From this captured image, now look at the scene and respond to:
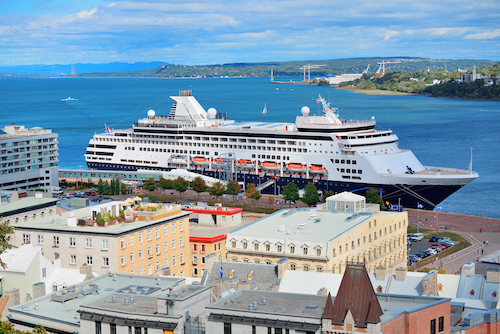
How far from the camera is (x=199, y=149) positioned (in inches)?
4166

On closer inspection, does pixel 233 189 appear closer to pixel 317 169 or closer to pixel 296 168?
pixel 296 168

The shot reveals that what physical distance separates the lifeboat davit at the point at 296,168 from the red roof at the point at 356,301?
71595mm

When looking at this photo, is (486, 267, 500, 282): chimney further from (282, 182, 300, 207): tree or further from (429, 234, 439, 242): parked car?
(282, 182, 300, 207): tree

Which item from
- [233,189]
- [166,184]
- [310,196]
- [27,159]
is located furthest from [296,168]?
[27,159]

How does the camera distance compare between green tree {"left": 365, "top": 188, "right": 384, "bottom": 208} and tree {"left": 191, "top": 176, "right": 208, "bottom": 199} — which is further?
tree {"left": 191, "top": 176, "right": 208, "bottom": 199}

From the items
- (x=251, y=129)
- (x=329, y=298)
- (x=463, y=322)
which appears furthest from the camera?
(x=251, y=129)

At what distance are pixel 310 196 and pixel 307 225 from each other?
114 ft

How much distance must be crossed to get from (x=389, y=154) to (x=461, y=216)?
1317 cm

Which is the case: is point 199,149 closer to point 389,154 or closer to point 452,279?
point 389,154

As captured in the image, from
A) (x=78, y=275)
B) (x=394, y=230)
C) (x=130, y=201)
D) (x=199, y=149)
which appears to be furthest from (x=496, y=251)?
(x=199, y=149)

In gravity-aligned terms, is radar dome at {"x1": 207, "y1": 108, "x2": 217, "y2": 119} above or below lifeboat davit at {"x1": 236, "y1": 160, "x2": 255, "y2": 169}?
above

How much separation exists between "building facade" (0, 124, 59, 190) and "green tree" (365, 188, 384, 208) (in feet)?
134

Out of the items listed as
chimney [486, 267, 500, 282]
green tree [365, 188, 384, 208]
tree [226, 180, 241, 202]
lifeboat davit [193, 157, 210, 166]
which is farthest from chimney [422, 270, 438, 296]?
lifeboat davit [193, 157, 210, 166]

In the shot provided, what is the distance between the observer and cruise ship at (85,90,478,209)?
87.4 metres
